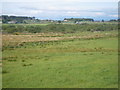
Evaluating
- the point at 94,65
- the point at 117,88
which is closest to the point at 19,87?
the point at 117,88

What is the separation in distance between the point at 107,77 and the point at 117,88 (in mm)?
1736

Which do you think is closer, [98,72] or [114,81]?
[114,81]

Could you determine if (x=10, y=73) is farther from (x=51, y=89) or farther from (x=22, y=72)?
(x=51, y=89)

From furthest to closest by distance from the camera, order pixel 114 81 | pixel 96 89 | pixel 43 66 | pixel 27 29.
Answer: pixel 27 29 → pixel 43 66 → pixel 114 81 → pixel 96 89

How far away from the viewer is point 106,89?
38.0 ft

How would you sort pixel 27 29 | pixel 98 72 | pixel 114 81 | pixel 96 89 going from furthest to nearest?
pixel 27 29 < pixel 98 72 < pixel 114 81 < pixel 96 89

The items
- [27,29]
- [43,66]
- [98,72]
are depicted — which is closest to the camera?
[98,72]

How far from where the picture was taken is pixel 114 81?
41.6ft

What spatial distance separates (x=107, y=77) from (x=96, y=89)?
2225mm

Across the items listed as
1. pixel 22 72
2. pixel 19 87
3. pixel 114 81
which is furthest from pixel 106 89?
pixel 22 72

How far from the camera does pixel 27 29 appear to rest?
8644cm

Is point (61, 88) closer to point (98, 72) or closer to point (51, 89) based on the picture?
point (51, 89)

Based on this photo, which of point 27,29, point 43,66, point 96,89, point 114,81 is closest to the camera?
point 96,89

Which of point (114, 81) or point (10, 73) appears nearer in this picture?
point (114, 81)
